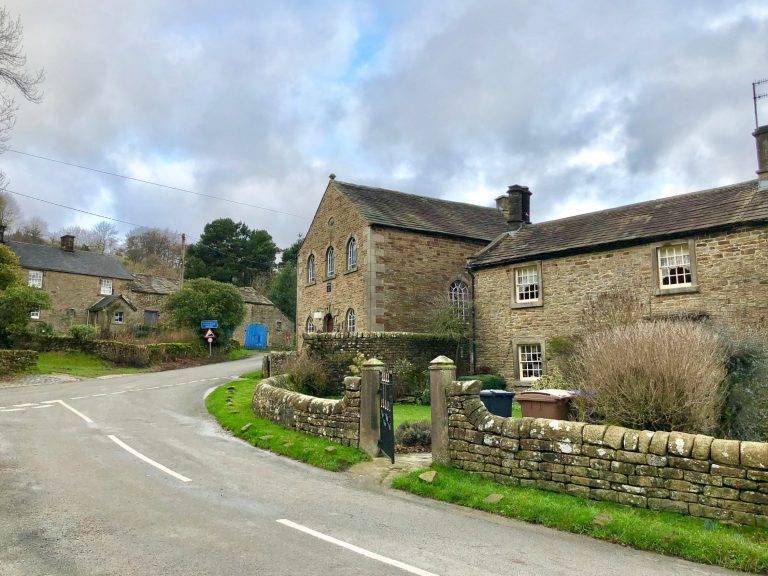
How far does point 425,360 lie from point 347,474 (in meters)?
11.9

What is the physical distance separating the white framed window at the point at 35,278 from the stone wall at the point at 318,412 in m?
37.9

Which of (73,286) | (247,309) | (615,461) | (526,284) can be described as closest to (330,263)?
(526,284)

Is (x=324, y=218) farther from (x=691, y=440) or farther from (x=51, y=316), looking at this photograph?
(x=51, y=316)

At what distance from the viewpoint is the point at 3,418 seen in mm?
15172

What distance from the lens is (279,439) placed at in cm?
1220

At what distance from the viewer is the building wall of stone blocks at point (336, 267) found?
82.2ft

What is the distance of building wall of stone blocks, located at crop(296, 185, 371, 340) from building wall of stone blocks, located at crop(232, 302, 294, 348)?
21.2 meters

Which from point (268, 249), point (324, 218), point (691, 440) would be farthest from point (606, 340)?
point (268, 249)

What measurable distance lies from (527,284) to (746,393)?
39.2 feet

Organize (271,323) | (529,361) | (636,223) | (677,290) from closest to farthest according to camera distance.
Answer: (677,290) → (636,223) → (529,361) → (271,323)

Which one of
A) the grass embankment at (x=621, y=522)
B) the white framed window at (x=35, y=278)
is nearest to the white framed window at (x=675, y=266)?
the grass embankment at (x=621, y=522)

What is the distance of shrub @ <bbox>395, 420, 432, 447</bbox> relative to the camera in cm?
1162

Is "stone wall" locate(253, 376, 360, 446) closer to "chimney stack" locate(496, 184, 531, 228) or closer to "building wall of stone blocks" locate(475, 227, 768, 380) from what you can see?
"building wall of stone blocks" locate(475, 227, 768, 380)

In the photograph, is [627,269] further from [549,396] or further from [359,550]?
[359,550]
